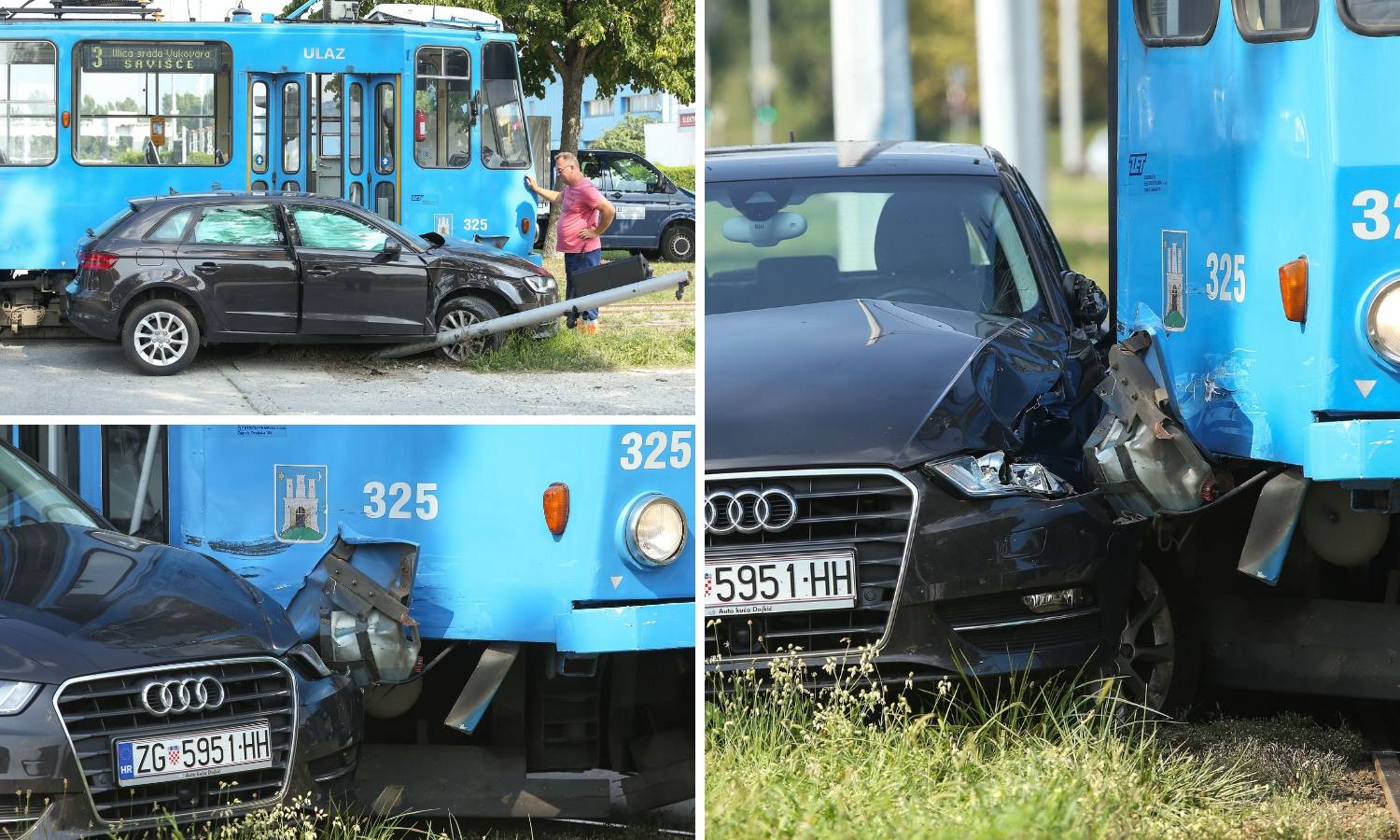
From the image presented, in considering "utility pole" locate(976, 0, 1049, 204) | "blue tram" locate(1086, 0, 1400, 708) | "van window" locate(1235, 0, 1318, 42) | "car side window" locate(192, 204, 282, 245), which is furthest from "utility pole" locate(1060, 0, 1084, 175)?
"van window" locate(1235, 0, 1318, 42)

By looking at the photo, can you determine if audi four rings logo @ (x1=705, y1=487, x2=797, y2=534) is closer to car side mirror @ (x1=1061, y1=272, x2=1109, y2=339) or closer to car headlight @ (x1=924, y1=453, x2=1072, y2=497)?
car headlight @ (x1=924, y1=453, x2=1072, y2=497)

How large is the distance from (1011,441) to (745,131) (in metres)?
36.2

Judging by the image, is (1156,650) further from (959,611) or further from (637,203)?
(637,203)

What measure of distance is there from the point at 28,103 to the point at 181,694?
10287mm

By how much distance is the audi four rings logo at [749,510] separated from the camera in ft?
16.9

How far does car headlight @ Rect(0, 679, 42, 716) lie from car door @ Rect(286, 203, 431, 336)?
6.98 metres

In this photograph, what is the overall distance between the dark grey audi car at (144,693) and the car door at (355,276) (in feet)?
18.5

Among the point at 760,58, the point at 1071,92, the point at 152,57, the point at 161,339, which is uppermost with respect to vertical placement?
the point at 760,58

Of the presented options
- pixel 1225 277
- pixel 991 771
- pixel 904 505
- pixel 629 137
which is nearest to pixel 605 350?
pixel 1225 277

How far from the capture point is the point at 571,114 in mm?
21016

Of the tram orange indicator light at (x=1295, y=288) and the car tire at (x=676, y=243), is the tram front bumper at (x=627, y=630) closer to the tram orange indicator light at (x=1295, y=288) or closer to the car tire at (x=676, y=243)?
the tram orange indicator light at (x=1295, y=288)

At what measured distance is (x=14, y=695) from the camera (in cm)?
442

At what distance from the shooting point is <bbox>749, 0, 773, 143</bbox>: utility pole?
37.5 metres

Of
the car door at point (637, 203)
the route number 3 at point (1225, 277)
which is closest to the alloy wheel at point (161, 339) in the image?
the route number 3 at point (1225, 277)
